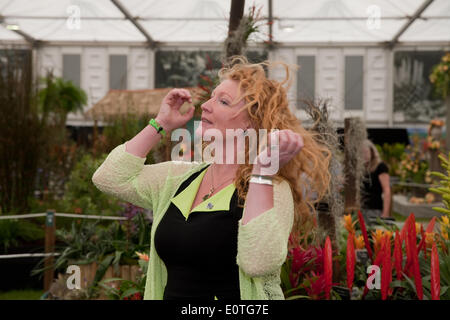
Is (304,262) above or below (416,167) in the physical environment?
below

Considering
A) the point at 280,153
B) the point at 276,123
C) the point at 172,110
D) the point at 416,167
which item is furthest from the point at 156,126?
the point at 416,167

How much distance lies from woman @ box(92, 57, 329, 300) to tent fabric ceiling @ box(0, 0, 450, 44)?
11.1 m

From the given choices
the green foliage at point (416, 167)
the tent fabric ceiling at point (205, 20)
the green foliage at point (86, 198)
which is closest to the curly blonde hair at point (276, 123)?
the green foliage at point (86, 198)

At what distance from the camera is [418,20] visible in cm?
1393

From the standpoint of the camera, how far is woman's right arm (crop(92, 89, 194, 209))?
4.73 ft

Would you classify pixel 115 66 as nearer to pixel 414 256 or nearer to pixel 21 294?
pixel 21 294

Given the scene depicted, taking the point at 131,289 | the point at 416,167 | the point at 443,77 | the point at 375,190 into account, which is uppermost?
the point at 443,77

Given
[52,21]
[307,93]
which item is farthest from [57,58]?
[307,93]

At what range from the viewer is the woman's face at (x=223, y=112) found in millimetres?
1330

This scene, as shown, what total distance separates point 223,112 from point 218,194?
241mm

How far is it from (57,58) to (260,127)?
56.7ft

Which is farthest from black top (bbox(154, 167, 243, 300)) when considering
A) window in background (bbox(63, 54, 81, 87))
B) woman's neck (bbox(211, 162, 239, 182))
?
window in background (bbox(63, 54, 81, 87))

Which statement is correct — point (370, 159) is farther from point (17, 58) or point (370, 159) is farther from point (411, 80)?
point (411, 80)

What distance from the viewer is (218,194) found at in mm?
1363
